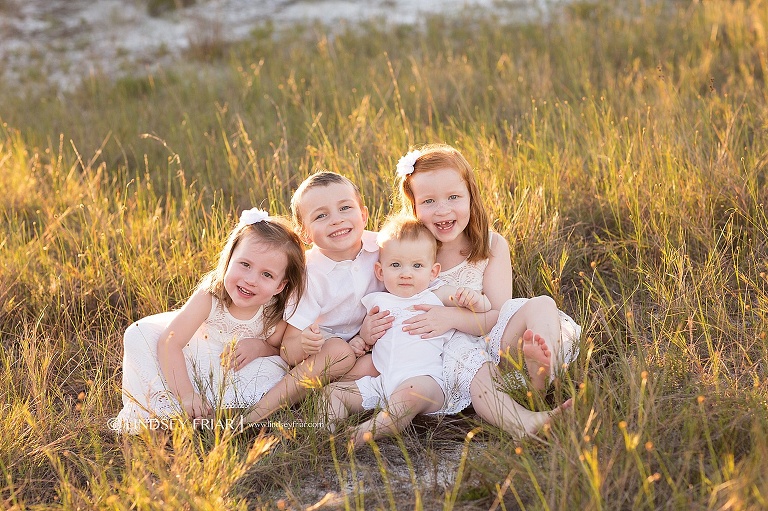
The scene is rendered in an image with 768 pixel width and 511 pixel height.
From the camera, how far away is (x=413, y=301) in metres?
3.14

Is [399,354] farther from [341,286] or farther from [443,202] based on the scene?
[443,202]

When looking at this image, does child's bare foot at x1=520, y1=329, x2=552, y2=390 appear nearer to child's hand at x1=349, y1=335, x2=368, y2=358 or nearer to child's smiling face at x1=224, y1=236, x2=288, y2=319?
child's hand at x1=349, y1=335, x2=368, y2=358

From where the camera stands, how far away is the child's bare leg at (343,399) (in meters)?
2.86

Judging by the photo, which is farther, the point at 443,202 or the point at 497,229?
the point at 497,229

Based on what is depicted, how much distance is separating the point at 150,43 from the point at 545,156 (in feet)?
17.5

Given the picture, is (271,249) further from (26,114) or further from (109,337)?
(26,114)

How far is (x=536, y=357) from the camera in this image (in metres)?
2.64

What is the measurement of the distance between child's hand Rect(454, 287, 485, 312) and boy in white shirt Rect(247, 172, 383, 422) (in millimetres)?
357

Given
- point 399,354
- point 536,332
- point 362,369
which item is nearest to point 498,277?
point 536,332

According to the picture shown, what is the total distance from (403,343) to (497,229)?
93 cm

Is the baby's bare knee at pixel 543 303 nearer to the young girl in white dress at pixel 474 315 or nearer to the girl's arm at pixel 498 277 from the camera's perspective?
the young girl in white dress at pixel 474 315

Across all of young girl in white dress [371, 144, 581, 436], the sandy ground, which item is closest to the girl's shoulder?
young girl in white dress [371, 144, 581, 436]

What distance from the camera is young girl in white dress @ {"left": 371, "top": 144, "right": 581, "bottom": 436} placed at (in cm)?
274

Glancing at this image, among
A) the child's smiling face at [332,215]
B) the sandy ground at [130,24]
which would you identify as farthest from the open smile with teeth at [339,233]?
the sandy ground at [130,24]
